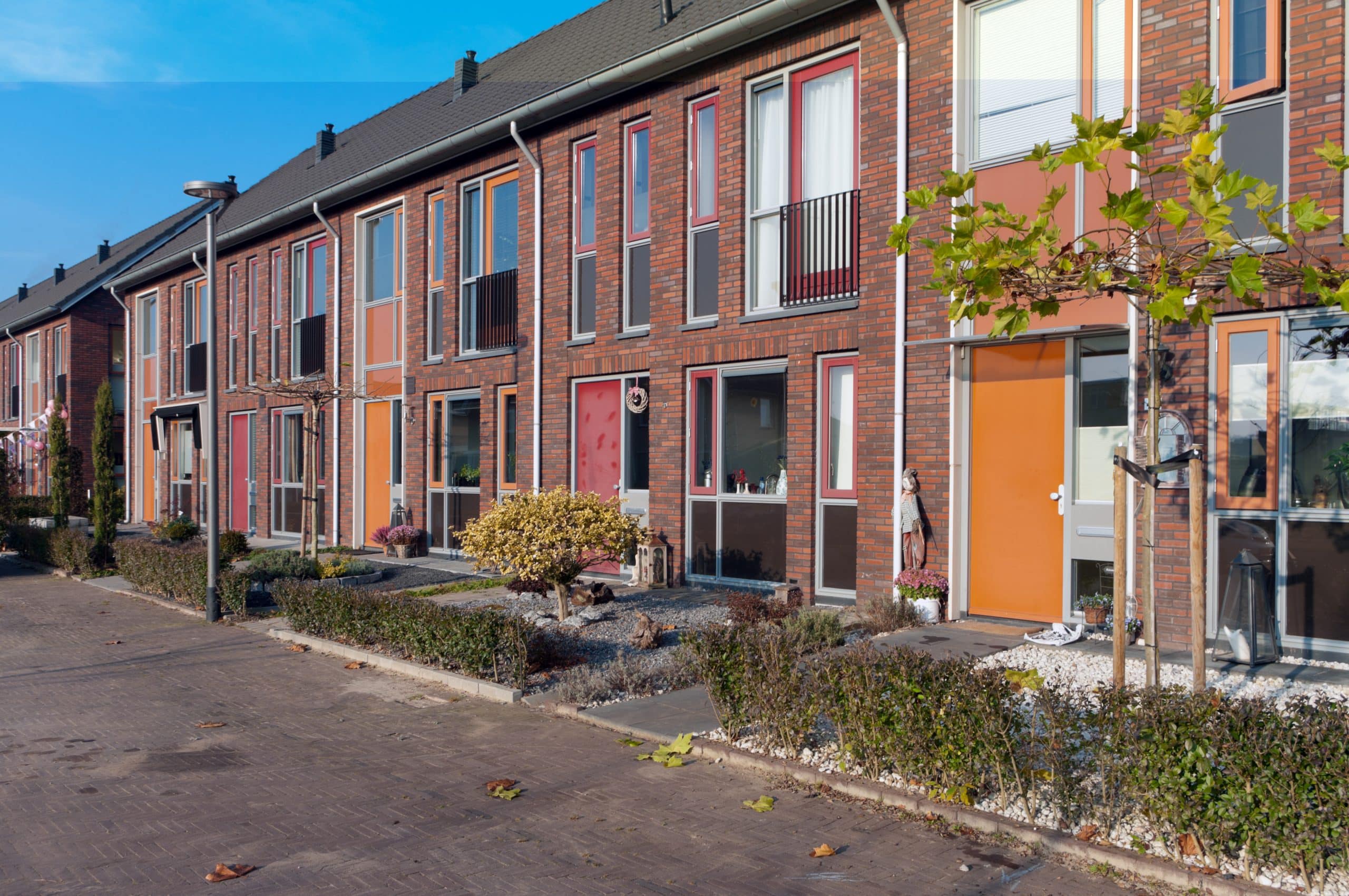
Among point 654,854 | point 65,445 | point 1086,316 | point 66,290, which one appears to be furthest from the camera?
point 66,290

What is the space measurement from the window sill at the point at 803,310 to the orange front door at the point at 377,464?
351 inches

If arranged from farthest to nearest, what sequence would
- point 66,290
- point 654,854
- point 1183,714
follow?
point 66,290, point 654,854, point 1183,714

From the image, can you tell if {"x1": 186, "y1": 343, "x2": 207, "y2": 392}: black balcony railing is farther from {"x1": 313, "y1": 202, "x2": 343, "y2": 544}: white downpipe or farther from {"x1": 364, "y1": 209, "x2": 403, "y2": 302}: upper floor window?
{"x1": 364, "y1": 209, "x2": 403, "y2": 302}: upper floor window

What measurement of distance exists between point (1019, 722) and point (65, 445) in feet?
62.6

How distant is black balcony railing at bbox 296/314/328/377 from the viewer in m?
20.5

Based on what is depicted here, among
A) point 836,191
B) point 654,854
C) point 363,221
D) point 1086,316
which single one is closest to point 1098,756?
point 654,854

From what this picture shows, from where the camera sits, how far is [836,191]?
11641 millimetres

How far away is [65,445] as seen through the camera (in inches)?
744

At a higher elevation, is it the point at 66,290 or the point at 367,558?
the point at 66,290

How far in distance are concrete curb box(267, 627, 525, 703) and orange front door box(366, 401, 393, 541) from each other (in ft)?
25.1

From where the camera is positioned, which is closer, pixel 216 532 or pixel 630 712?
pixel 630 712

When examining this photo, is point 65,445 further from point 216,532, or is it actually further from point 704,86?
point 704,86

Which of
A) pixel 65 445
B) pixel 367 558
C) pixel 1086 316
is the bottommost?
pixel 367 558

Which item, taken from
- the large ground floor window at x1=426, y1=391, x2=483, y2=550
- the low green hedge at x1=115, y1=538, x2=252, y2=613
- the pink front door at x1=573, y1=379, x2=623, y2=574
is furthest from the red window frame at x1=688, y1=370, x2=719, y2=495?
the low green hedge at x1=115, y1=538, x2=252, y2=613
